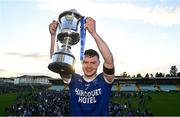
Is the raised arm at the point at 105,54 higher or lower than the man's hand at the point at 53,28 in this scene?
lower

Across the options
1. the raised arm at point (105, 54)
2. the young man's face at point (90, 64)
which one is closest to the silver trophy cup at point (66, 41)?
the young man's face at point (90, 64)

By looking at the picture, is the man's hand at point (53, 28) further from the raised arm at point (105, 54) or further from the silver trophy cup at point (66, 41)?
the raised arm at point (105, 54)

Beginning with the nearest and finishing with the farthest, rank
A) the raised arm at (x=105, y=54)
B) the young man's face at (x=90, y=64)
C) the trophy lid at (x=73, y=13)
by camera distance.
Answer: the raised arm at (x=105, y=54)
the young man's face at (x=90, y=64)
the trophy lid at (x=73, y=13)

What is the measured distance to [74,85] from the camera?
4555 mm

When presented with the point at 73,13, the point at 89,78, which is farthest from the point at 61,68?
the point at 73,13

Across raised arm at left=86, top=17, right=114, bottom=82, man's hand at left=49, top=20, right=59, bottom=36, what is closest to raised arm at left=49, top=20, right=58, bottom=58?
man's hand at left=49, top=20, right=59, bottom=36

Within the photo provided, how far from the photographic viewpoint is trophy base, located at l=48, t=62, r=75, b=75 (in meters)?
4.45

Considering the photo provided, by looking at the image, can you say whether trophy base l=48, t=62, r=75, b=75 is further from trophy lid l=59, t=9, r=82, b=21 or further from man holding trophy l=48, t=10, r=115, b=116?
trophy lid l=59, t=9, r=82, b=21

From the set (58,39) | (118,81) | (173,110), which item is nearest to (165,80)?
(118,81)

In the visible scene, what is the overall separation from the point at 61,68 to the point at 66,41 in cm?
46

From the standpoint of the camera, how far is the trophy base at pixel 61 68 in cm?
445

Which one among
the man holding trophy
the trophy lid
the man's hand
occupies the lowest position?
the man holding trophy

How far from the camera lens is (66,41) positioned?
4871 mm

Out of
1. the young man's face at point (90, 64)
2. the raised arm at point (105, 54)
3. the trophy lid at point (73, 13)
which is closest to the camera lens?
the raised arm at point (105, 54)
